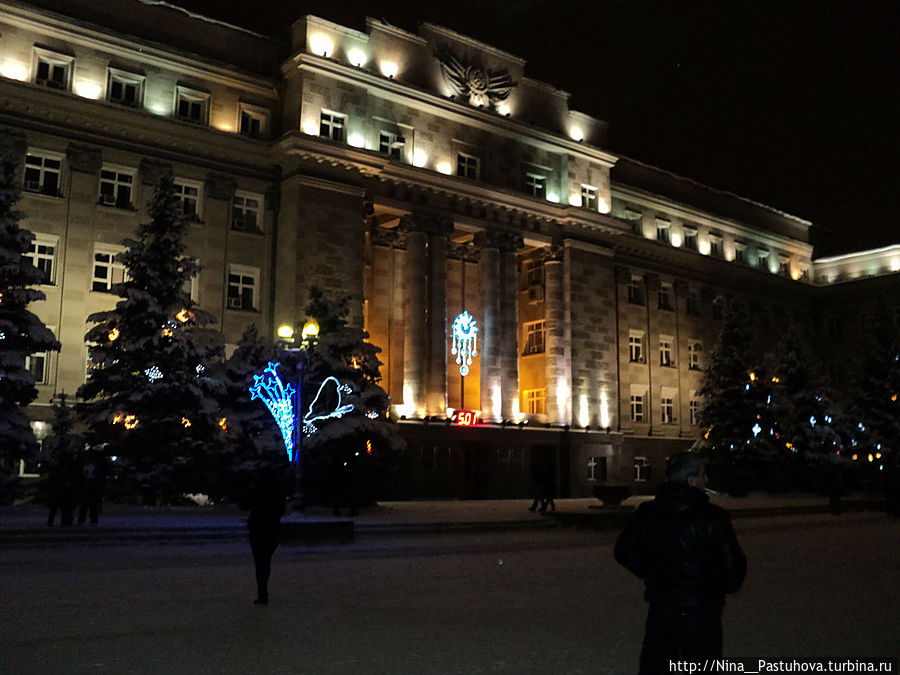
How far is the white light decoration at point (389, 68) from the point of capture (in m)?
41.2

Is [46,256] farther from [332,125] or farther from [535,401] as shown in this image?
[535,401]

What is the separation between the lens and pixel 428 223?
41.4 m

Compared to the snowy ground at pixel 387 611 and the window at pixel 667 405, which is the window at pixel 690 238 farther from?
the snowy ground at pixel 387 611

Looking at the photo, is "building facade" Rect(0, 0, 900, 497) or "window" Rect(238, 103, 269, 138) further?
"window" Rect(238, 103, 269, 138)

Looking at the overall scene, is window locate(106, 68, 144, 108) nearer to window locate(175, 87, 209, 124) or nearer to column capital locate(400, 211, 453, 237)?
window locate(175, 87, 209, 124)

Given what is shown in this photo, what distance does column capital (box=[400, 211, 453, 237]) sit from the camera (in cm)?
4100

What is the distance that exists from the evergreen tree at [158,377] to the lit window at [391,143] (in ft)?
47.8

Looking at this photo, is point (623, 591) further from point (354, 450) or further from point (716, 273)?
point (716, 273)

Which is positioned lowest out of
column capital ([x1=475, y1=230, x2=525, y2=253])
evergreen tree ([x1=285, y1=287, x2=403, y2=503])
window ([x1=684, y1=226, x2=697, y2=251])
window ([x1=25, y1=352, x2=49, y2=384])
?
evergreen tree ([x1=285, y1=287, x2=403, y2=503])

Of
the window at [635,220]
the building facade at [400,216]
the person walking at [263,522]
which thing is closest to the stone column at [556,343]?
the building facade at [400,216]

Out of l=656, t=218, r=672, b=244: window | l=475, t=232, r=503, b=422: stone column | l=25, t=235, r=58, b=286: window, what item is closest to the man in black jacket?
l=25, t=235, r=58, b=286: window

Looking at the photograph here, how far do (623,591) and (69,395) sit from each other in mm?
26099

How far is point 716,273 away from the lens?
57.9 m

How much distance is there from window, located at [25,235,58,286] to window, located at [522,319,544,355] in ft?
80.7
